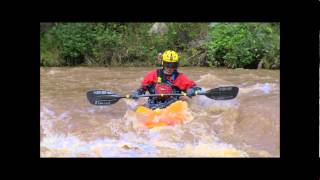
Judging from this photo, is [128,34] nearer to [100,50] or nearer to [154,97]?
[100,50]

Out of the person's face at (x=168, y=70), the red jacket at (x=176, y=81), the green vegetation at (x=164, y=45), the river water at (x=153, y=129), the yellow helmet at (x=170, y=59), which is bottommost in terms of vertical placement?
the river water at (x=153, y=129)

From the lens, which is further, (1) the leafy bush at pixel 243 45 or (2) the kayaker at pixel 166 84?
(1) the leafy bush at pixel 243 45

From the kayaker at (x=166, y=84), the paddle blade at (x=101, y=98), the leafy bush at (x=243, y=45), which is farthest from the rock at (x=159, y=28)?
the paddle blade at (x=101, y=98)

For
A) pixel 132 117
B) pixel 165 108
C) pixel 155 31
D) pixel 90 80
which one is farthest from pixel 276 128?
pixel 90 80

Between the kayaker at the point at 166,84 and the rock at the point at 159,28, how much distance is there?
1.20 m

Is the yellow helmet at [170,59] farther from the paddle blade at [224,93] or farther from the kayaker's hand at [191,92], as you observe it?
the paddle blade at [224,93]

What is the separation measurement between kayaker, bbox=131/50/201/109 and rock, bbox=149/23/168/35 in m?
1.20

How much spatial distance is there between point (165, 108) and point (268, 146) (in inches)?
53.4

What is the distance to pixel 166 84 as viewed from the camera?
20.4 feet

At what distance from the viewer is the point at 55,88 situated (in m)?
7.23

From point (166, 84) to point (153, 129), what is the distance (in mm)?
678

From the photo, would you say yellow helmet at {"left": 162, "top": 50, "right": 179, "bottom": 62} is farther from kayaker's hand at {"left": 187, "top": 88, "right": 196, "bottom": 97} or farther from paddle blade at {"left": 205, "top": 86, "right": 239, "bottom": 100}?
paddle blade at {"left": 205, "top": 86, "right": 239, "bottom": 100}

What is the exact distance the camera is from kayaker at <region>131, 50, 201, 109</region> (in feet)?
20.0

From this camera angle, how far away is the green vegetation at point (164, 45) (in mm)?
7359
